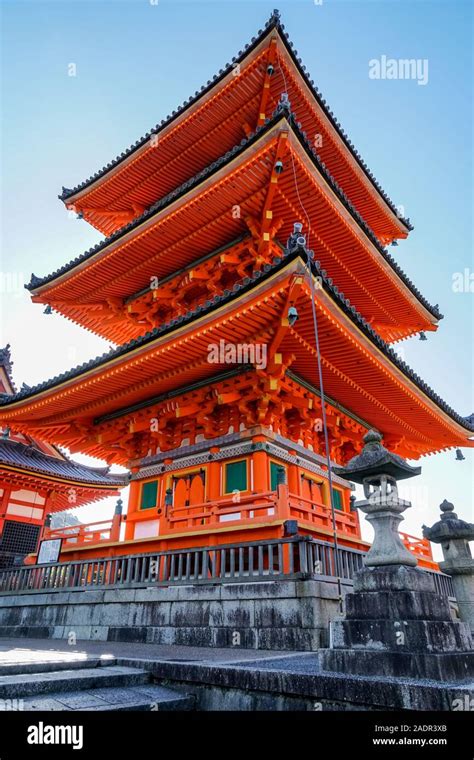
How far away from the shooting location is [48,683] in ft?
12.7

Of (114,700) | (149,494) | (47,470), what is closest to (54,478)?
(47,470)

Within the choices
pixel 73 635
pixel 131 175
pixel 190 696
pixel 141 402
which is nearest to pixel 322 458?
pixel 141 402

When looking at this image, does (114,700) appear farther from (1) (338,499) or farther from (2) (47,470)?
(2) (47,470)

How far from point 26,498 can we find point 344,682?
722 inches

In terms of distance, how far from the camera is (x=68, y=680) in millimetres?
3982

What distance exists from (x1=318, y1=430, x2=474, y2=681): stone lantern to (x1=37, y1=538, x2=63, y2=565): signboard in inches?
382

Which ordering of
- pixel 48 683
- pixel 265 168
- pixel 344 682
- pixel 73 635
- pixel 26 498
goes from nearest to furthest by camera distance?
pixel 344 682 < pixel 48 683 < pixel 73 635 < pixel 265 168 < pixel 26 498

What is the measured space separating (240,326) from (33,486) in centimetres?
1383

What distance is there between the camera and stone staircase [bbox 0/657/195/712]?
3.51 meters

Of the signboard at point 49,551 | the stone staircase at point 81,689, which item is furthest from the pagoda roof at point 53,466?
the stone staircase at point 81,689

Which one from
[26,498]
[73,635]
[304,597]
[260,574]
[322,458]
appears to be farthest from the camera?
[26,498]

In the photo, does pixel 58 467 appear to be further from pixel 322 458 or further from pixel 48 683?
pixel 48 683

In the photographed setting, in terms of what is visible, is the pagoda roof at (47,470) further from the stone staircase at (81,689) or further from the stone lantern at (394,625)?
the stone lantern at (394,625)
